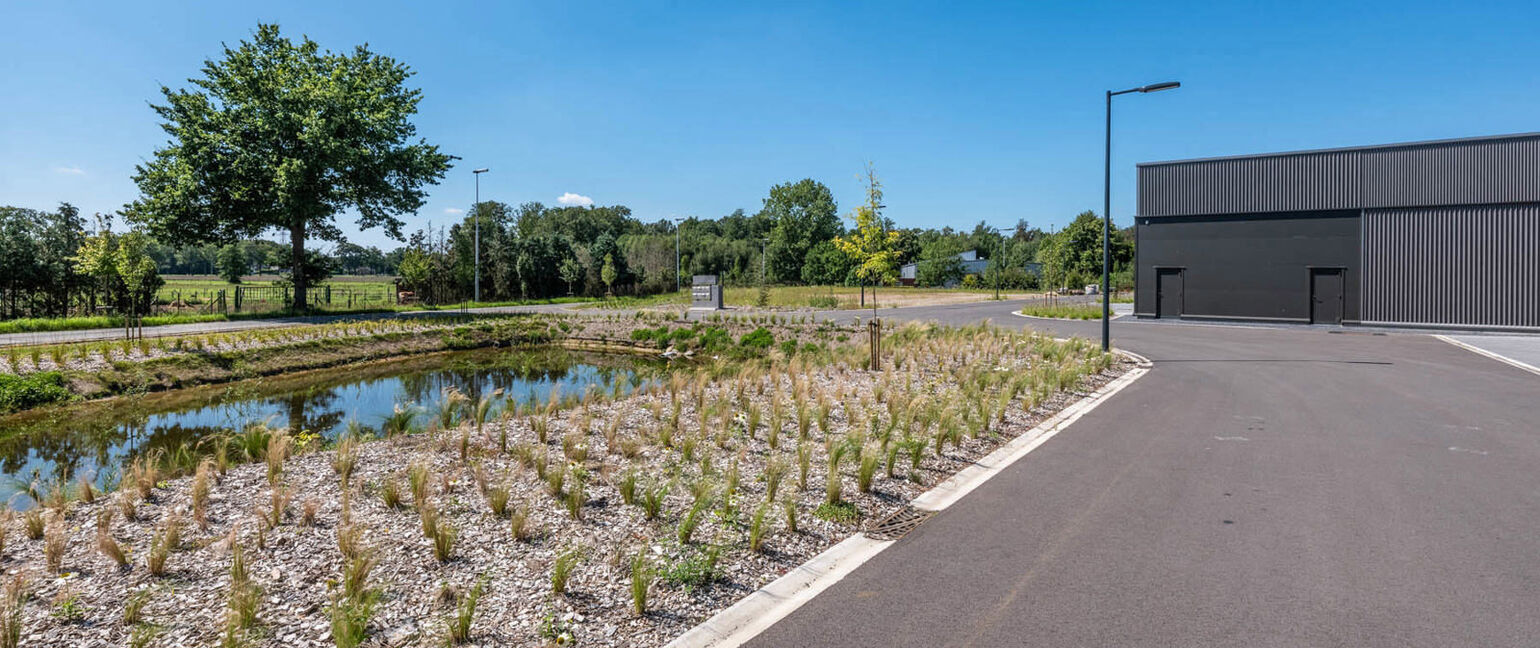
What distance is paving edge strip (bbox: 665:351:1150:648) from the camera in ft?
13.5

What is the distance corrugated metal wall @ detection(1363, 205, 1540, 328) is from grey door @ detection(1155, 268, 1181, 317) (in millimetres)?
6352

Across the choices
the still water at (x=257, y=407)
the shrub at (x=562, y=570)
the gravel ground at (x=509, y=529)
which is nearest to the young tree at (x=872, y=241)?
the still water at (x=257, y=407)

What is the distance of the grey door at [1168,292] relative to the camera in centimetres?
3206

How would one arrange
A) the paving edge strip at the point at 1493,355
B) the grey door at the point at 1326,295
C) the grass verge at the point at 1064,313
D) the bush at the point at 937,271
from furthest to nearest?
1. the bush at the point at 937,271
2. the grass verge at the point at 1064,313
3. the grey door at the point at 1326,295
4. the paving edge strip at the point at 1493,355

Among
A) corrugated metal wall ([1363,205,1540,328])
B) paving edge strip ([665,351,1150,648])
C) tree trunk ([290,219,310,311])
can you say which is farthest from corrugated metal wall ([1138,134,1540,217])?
tree trunk ([290,219,310,311])

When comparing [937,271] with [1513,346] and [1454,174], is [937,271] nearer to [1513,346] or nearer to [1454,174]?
[1454,174]

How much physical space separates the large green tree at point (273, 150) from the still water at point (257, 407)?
40.8ft

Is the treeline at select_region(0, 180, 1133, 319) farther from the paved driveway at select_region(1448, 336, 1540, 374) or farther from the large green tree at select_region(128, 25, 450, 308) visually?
the paved driveway at select_region(1448, 336, 1540, 374)

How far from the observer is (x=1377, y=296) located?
27.8 metres

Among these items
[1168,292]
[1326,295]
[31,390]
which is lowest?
[31,390]

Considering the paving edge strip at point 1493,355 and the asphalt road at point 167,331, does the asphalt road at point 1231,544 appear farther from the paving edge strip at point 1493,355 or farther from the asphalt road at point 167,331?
the asphalt road at point 167,331

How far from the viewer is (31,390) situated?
44.9 ft

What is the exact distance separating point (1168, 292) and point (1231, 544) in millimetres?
30530

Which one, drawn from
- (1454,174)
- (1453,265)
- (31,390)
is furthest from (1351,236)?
(31,390)
